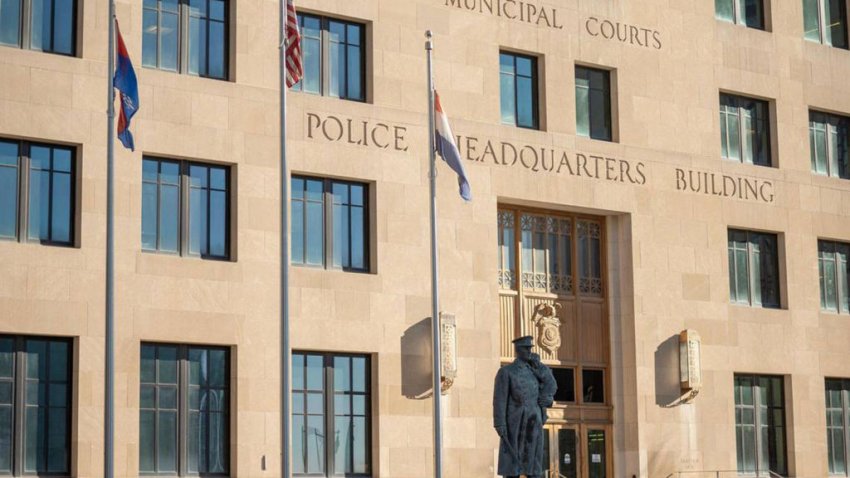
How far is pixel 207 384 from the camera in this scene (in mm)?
29312

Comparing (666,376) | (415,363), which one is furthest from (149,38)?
(666,376)

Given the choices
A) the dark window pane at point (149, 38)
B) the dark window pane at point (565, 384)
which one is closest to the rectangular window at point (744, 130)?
the dark window pane at point (565, 384)

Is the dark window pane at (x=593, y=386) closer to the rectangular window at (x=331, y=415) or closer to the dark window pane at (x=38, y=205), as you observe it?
the rectangular window at (x=331, y=415)

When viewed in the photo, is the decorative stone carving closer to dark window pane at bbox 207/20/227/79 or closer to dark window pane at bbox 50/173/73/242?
dark window pane at bbox 207/20/227/79

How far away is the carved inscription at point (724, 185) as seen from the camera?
3716 cm

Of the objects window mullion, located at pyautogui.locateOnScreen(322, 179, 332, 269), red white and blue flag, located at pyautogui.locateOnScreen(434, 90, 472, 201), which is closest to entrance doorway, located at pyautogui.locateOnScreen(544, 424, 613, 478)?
window mullion, located at pyautogui.locateOnScreen(322, 179, 332, 269)

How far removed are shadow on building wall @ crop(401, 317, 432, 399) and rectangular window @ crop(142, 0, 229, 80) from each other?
6.60 meters

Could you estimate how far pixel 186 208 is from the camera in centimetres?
2953

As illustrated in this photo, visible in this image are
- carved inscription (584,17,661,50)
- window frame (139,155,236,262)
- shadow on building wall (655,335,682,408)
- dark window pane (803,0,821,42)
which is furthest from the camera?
dark window pane (803,0,821,42)

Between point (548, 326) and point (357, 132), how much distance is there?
663 cm

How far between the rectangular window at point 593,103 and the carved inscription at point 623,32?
0.88 metres

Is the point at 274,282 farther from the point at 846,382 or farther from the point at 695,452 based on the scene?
the point at 846,382

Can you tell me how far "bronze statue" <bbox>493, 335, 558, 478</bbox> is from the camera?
25.2 m

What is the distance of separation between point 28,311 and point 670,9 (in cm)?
1829
